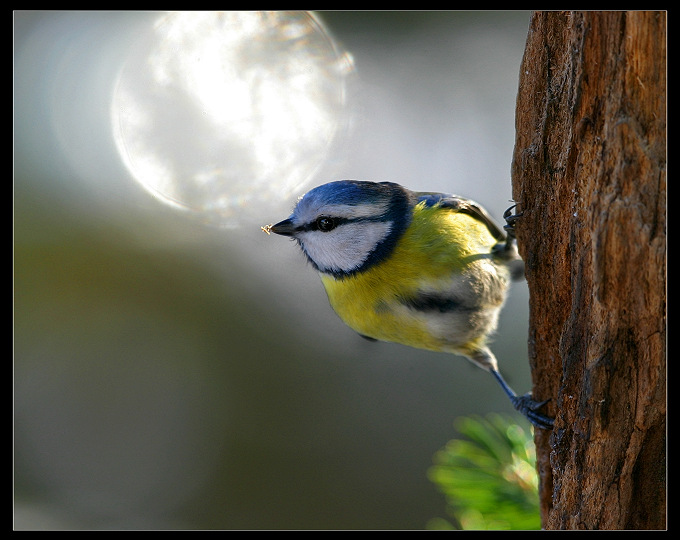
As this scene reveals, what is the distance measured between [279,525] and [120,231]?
46.8 inches

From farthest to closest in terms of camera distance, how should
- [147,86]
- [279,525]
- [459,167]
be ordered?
[279,525] < [147,86] < [459,167]

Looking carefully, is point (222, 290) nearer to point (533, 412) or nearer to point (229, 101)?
point (229, 101)

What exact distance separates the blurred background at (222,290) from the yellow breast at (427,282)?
1.70ft

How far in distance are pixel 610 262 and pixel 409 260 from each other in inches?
17.8

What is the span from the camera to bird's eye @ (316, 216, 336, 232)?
119 centimetres

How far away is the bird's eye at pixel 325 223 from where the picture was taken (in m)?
1.19

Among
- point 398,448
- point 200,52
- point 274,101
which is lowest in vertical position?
point 398,448

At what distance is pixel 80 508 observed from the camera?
2146 mm

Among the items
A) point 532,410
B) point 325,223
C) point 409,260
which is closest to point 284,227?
point 325,223

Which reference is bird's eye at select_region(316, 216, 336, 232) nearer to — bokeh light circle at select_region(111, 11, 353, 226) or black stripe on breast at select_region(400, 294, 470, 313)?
black stripe on breast at select_region(400, 294, 470, 313)

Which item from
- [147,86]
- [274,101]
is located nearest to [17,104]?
[147,86]

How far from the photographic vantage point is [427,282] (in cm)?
110

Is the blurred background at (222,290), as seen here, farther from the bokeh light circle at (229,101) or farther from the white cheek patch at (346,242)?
the white cheek patch at (346,242)
